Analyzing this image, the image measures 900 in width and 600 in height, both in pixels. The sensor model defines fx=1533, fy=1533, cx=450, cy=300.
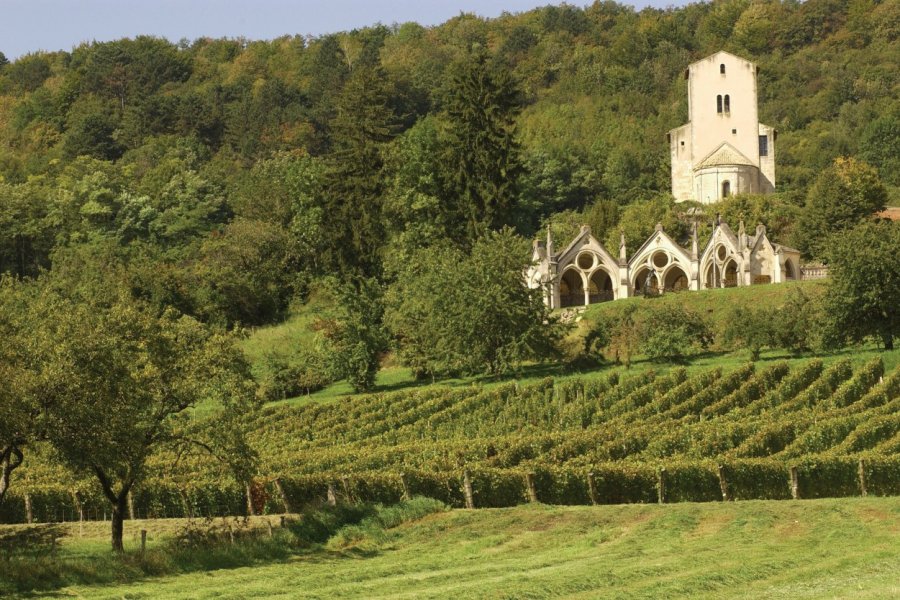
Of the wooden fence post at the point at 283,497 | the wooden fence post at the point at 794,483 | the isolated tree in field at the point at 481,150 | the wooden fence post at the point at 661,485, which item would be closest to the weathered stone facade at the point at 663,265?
the isolated tree in field at the point at 481,150

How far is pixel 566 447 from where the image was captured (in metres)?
44.8

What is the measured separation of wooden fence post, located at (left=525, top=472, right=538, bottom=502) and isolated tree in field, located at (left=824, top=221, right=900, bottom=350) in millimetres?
22439

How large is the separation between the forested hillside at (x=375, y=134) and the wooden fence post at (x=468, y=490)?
37.6 metres

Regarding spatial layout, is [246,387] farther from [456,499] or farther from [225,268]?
[225,268]

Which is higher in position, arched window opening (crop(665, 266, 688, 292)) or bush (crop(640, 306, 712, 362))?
arched window opening (crop(665, 266, 688, 292))

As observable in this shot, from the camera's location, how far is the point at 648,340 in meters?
62.8

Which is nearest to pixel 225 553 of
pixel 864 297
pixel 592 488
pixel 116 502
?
pixel 116 502

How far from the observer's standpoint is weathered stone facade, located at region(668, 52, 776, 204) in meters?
94.5

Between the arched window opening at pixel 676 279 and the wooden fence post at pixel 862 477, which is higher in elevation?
the arched window opening at pixel 676 279

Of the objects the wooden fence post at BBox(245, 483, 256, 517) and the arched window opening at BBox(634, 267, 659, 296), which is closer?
the wooden fence post at BBox(245, 483, 256, 517)

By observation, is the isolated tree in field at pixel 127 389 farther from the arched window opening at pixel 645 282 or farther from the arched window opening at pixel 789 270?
the arched window opening at pixel 789 270

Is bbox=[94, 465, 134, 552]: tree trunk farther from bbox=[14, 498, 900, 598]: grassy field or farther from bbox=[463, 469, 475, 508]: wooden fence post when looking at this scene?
bbox=[463, 469, 475, 508]: wooden fence post

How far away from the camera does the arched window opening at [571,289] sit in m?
78.8

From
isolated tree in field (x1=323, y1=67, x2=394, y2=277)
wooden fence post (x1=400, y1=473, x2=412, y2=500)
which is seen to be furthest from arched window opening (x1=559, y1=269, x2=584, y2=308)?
wooden fence post (x1=400, y1=473, x2=412, y2=500)
